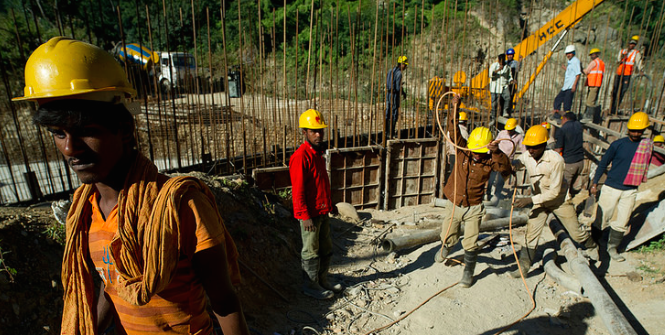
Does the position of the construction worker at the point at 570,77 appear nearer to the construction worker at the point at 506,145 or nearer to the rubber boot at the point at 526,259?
the construction worker at the point at 506,145

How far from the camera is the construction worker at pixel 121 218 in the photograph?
3.86 feet

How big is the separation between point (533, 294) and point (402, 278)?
1580 mm

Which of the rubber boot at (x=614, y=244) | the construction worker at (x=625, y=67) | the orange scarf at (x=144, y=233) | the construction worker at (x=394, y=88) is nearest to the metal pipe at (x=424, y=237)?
the rubber boot at (x=614, y=244)

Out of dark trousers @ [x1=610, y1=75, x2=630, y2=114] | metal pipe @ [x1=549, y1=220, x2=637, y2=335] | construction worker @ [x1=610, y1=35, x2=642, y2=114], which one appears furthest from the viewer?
dark trousers @ [x1=610, y1=75, x2=630, y2=114]

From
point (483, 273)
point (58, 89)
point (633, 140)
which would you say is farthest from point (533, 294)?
point (58, 89)

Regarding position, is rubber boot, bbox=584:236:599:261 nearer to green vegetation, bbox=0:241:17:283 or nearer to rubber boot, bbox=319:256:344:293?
rubber boot, bbox=319:256:344:293

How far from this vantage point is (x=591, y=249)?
5.26 meters

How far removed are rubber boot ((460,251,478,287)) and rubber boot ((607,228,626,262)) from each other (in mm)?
2315

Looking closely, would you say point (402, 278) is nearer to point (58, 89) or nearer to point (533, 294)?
point (533, 294)

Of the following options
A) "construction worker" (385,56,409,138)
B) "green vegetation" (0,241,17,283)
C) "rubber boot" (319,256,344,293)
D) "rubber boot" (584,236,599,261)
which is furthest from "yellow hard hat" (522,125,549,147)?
"green vegetation" (0,241,17,283)

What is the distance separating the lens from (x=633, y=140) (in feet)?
16.4

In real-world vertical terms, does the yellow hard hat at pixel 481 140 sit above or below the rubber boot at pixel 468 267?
above

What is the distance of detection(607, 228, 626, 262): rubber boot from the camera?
16.8 ft

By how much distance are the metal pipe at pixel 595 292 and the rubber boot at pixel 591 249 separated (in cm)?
35
